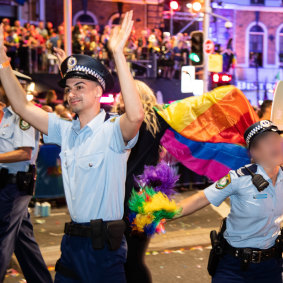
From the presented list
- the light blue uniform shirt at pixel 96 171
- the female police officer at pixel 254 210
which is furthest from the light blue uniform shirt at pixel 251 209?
the light blue uniform shirt at pixel 96 171

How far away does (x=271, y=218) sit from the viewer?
3441 millimetres

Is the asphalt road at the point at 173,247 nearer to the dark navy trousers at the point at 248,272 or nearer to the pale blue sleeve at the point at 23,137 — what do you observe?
the pale blue sleeve at the point at 23,137

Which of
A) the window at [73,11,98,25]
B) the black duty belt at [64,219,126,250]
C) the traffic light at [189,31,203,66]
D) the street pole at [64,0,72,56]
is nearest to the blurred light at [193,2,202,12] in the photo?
the traffic light at [189,31,203,66]

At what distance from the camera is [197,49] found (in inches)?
568


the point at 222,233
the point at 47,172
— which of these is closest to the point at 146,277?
the point at 222,233

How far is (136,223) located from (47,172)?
664 cm

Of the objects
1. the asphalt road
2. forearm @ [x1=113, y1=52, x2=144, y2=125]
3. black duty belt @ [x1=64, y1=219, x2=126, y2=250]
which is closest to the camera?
forearm @ [x1=113, y1=52, x2=144, y2=125]

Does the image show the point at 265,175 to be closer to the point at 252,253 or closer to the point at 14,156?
the point at 252,253

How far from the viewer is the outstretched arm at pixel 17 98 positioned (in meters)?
3.24

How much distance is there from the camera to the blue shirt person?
456cm

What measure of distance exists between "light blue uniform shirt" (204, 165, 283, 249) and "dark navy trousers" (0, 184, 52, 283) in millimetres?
1964

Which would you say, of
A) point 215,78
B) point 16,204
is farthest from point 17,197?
point 215,78

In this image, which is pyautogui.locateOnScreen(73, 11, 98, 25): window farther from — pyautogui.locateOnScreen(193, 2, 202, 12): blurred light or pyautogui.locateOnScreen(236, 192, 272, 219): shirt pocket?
pyautogui.locateOnScreen(236, 192, 272, 219): shirt pocket

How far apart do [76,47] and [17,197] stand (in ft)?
42.8
